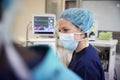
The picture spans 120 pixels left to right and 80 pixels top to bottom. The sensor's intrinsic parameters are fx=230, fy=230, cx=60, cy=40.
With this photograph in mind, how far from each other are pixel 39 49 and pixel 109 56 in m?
2.66

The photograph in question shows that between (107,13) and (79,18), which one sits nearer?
(79,18)

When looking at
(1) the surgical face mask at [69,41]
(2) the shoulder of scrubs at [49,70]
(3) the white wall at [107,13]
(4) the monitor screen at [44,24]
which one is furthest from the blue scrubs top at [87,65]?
(3) the white wall at [107,13]

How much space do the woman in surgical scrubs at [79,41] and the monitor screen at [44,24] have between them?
1.78 meters

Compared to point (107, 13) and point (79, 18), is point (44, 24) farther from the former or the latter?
point (79, 18)

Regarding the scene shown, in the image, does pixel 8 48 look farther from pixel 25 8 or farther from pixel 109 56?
pixel 109 56

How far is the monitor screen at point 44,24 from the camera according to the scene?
142 inches

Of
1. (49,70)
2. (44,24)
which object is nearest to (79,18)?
(49,70)

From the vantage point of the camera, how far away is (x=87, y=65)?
1507 millimetres

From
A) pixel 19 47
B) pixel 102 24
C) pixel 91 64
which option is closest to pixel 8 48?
pixel 19 47

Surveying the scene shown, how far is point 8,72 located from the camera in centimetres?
45

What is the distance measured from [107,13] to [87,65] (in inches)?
97.3

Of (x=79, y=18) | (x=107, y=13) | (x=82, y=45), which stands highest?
(x=107, y=13)

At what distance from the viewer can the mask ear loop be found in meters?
0.43

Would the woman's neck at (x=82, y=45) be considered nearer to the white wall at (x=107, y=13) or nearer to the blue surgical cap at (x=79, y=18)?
the blue surgical cap at (x=79, y=18)
